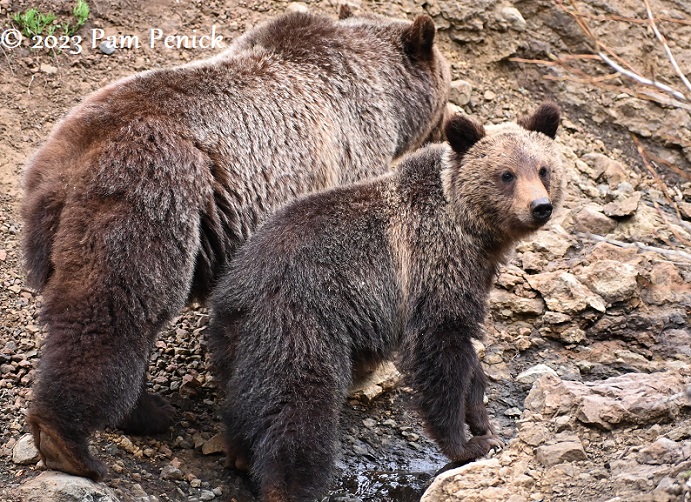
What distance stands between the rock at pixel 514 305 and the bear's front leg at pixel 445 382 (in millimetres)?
1846

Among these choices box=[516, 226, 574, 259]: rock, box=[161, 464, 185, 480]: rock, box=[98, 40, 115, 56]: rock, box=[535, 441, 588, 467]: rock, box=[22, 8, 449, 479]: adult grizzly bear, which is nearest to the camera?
box=[535, 441, 588, 467]: rock

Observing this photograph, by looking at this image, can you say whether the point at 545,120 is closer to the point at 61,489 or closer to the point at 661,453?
the point at 661,453

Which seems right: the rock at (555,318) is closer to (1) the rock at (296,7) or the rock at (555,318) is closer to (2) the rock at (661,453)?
(2) the rock at (661,453)

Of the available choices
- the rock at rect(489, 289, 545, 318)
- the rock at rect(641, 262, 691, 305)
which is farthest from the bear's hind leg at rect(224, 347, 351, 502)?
the rock at rect(641, 262, 691, 305)

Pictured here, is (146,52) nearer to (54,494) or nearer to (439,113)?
(439,113)

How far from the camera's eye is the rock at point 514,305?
8.18m

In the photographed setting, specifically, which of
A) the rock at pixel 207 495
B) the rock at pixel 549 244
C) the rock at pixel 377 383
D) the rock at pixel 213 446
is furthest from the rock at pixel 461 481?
the rock at pixel 549 244

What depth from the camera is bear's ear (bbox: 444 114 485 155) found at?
21.7 feet

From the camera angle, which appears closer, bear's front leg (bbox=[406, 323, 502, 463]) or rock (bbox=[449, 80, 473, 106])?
bear's front leg (bbox=[406, 323, 502, 463])

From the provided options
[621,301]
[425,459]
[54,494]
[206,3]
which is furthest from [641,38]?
[54,494]

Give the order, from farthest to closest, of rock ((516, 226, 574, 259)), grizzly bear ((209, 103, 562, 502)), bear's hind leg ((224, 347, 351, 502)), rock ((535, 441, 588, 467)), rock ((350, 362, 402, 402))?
rock ((516, 226, 574, 259))
rock ((350, 362, 402, 402))
grizzly bear ((209, 103, 562, 502))
bear's hind leg ((224, 347, 351, 502))
rock ((535, 441, 588, 467))

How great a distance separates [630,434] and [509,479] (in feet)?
2.65

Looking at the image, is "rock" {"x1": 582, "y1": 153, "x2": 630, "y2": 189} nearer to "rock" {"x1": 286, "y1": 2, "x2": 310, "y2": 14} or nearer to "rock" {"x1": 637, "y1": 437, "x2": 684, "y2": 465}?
"rock" {"x1": 286, "y1": 2, "x2": 310, "y2": 14}
